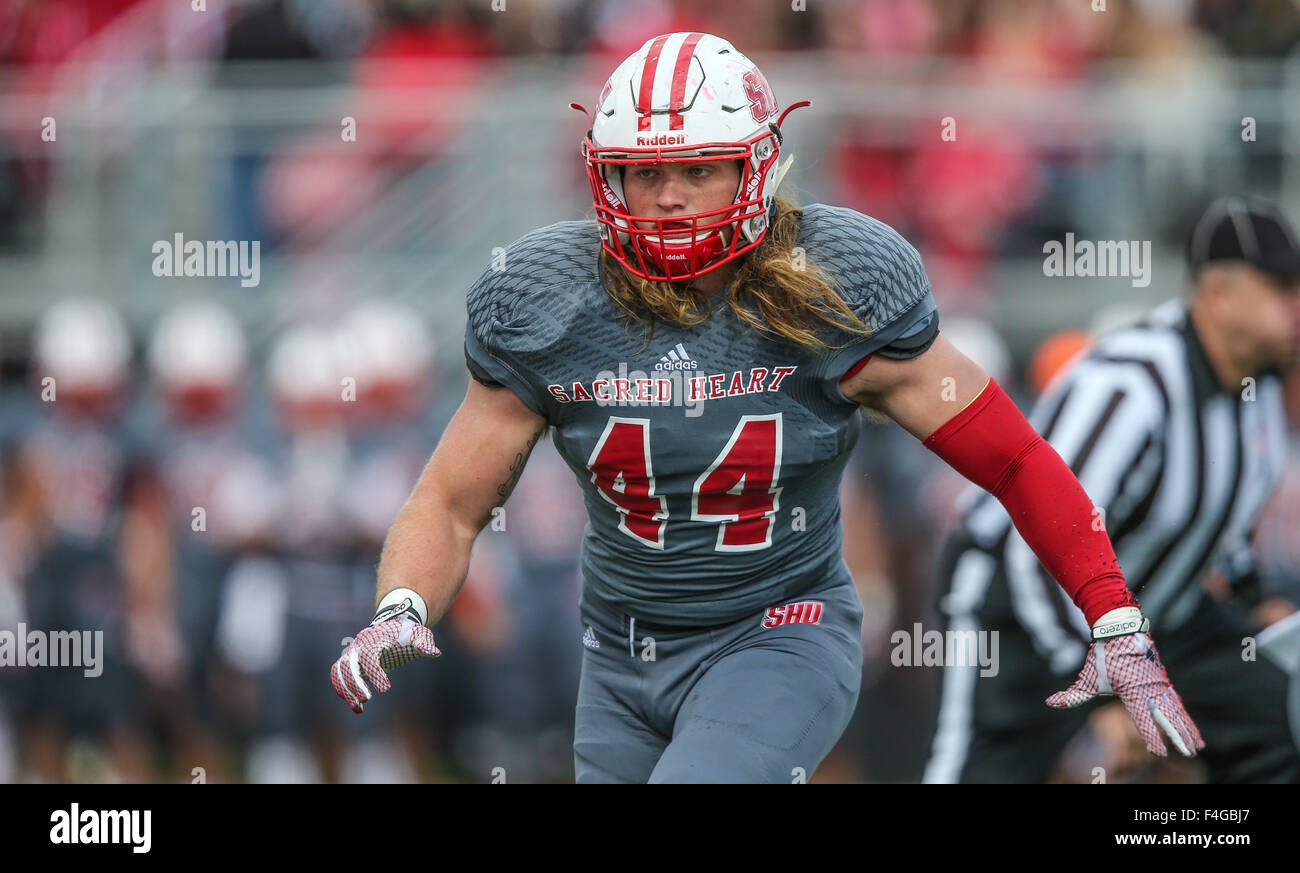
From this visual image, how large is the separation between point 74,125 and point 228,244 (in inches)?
39.0

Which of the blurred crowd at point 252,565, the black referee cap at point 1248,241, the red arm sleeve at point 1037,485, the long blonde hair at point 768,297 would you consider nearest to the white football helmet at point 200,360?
the blurred crowd at point 252,565

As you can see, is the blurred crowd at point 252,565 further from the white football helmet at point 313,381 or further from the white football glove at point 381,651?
the white football glove at point 381,651

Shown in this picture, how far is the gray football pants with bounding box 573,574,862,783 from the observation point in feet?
11.8

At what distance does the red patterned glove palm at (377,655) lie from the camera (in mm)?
3539

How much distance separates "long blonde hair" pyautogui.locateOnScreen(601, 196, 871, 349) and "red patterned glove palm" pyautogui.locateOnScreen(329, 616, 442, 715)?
790mm

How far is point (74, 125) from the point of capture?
873 cm

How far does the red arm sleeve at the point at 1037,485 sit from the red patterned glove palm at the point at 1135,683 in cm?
7

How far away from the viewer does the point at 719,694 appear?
3.72m

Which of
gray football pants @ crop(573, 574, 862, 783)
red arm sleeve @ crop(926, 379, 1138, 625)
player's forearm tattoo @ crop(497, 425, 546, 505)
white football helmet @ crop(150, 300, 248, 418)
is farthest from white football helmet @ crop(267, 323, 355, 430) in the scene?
red arm sleeve @ crop(926, 379, 1138, 625)

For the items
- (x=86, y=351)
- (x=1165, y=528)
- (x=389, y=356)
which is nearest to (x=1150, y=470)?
(x=1165, y=528)

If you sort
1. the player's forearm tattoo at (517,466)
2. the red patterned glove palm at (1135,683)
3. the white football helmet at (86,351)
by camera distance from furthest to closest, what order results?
the white football helmet at (86,351) < the player's forearm tattoo at (517,466) < the red patterned glove palm at (1135,683)

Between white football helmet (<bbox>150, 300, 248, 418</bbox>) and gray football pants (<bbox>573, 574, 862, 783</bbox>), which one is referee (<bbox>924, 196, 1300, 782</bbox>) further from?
white football helmet (<bbox>150, 300, 248, 418</bbox>)
